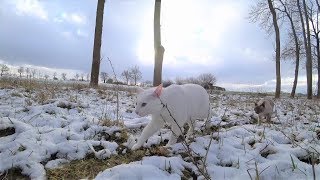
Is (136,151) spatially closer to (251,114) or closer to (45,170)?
(45,170)

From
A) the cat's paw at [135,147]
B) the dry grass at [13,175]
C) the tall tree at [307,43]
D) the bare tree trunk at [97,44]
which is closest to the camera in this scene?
the dry grass at [13,175]

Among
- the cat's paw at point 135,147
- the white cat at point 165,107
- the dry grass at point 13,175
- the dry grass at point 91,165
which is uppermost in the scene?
the white cat at point 165,107

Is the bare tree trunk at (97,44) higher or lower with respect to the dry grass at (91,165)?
higher

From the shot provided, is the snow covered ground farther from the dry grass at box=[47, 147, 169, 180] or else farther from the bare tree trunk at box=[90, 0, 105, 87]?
the bare tree trunk at box=[90, 0, 105, 87]

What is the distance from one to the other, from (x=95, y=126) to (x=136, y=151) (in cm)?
99

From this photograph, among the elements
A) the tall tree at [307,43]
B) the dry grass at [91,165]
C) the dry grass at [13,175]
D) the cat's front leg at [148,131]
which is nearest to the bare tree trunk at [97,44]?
the cat's front leg at [148,131]

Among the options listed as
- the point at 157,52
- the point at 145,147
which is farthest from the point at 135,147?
the point at 157,52

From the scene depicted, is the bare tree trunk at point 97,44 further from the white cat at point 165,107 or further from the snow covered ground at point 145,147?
A: the white cat at point 165,107

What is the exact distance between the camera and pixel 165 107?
4.30 metres

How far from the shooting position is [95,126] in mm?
4824

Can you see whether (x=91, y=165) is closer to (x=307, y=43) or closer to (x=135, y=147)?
(x=135, y=147)

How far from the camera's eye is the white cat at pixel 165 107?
4203 mm

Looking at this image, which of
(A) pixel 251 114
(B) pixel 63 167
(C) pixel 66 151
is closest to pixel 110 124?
(C) pixel 66 151

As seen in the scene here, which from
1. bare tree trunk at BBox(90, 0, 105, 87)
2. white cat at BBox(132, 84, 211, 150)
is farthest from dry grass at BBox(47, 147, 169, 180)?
bare tree trunk at BBox(90, 0, 105, 87)
